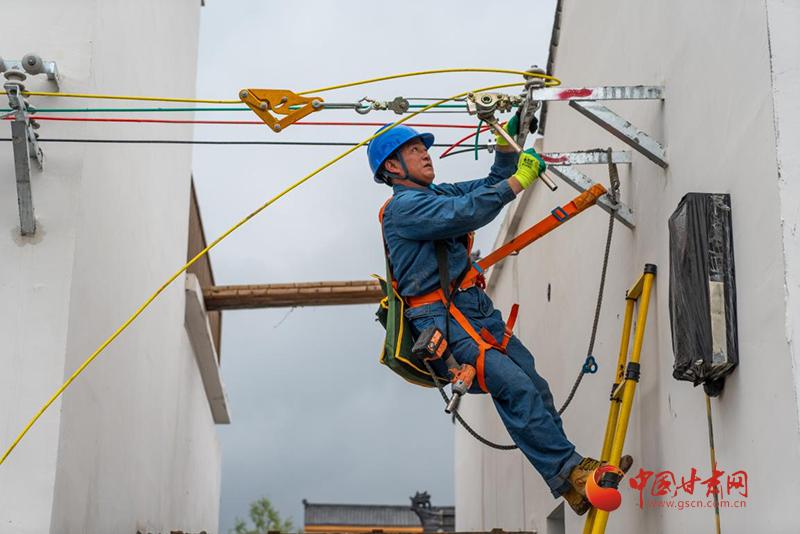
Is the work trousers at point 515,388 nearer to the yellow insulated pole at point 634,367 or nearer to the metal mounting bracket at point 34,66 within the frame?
the yellow insulated pole at point 634,367

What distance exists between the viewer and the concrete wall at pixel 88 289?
7992mm

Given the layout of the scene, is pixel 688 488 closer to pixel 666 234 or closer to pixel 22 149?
pixel 666 234

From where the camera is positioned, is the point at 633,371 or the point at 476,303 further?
the point at 476,303

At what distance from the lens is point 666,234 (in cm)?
681

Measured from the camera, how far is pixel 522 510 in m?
12.1

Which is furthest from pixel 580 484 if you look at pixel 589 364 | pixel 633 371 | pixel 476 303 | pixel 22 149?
pixel 22 149

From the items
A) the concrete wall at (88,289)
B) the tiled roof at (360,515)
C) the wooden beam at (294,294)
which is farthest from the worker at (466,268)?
the tiled roof at (360,515)

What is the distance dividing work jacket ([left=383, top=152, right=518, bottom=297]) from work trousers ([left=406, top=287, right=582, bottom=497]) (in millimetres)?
170

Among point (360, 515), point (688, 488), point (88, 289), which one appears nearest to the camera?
point (688, 488)

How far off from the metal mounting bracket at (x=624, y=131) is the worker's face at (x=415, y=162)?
39.5 inches

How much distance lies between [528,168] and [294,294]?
10105mm

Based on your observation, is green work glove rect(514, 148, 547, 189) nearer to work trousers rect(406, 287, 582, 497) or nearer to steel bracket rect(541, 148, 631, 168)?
steel bracket rect(541, 148, 631, 168)

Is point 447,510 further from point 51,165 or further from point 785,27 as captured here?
point 785,27

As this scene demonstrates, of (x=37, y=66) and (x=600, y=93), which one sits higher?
(x=37, y=66)
